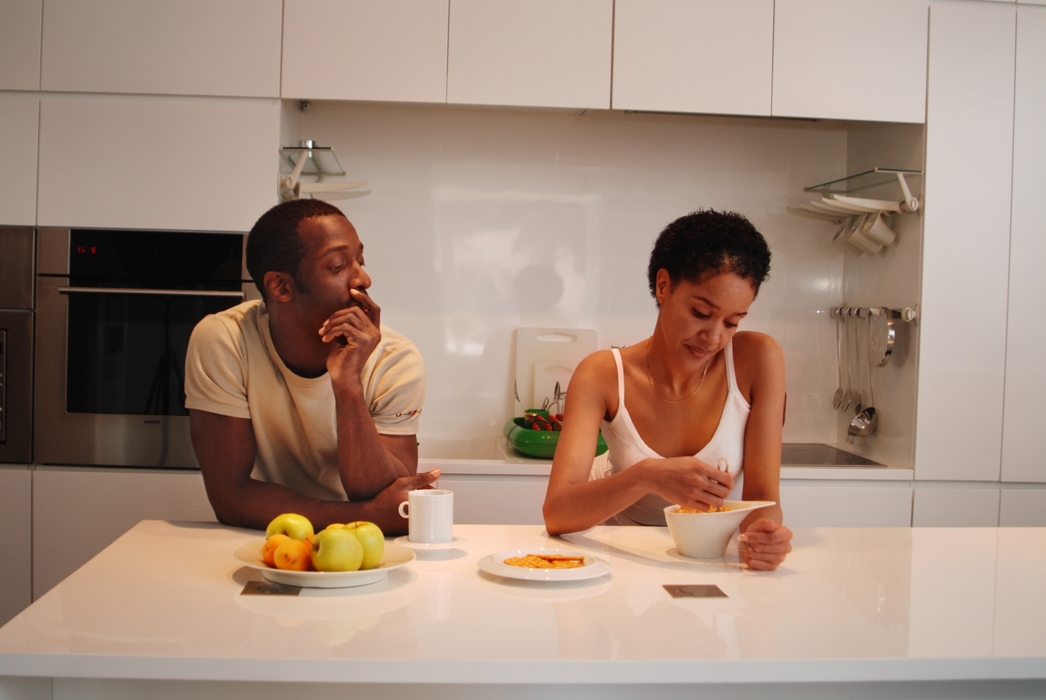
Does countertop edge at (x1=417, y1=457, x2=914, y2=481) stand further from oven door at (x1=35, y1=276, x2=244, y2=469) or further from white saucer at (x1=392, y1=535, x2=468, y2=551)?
white saucer at (x1=392, y1=535, x2=468, y2=551)

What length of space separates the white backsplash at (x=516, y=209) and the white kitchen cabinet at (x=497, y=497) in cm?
54

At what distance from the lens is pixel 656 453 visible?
6.03ft

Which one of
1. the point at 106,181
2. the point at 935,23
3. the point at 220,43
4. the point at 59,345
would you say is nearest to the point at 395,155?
the point at 220,43

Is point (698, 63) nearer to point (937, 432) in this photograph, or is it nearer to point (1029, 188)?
point (1029, 188)

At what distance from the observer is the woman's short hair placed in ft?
5.69

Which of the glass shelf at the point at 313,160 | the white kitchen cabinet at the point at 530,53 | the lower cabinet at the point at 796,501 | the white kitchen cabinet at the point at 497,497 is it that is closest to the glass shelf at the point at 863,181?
the white kitchen cabinet at the point at 530,53

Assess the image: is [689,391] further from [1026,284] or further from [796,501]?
[1026,284]

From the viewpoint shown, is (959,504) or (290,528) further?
(959,504)

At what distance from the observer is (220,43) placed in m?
2.71

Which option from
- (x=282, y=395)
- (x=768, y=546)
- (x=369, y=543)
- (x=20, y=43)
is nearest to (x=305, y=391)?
(x=282, y=395)

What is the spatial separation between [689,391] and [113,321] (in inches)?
71.7

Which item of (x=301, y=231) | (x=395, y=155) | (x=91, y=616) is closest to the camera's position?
(x=91, y=616)

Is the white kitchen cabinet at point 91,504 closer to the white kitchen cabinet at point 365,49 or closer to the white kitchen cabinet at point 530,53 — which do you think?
the white kitchen cabinet at point 365,49

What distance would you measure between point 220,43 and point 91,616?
208 cm
